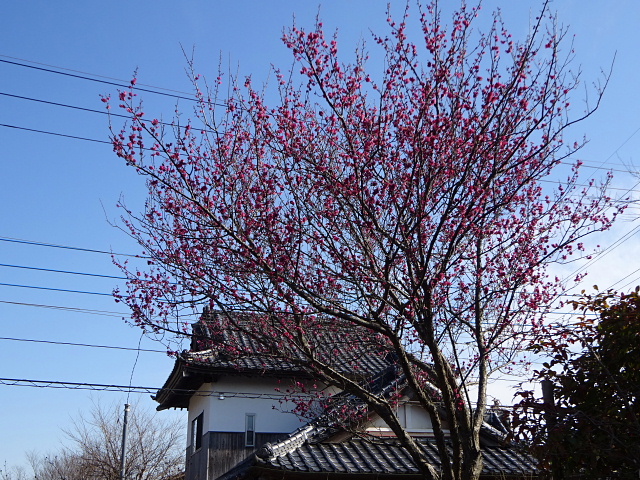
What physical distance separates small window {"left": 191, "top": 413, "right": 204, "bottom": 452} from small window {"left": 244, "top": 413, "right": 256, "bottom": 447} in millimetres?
1351

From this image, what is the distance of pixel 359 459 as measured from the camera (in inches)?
485

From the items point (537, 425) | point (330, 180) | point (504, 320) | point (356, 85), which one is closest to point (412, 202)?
point (330, 180)

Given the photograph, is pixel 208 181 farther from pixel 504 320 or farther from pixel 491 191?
pixel 504 320

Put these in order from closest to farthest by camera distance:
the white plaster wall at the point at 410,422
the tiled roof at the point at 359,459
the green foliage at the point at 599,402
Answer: the green foliage at the point at 599,402, the tiled roof at the point at 359,459, the white plaster wall at the point at 410,422

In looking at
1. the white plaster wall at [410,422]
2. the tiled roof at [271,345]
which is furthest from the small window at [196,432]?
the white plaster wall at [410,422]

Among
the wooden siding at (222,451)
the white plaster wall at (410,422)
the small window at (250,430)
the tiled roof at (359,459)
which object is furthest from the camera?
the small window at (250,430)

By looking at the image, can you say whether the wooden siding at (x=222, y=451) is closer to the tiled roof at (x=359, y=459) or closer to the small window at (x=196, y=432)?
the small window at (x=196, y=432)

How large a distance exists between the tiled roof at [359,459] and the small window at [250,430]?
11.8 feet

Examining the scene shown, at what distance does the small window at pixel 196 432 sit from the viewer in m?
16.7

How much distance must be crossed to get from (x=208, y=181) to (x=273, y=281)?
1.35m

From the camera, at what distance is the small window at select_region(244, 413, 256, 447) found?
620 inches

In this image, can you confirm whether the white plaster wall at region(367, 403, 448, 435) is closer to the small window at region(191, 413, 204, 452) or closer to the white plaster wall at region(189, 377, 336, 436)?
the white plaster wall at region(189, 377, 336, 436)

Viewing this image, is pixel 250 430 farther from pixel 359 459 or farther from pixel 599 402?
pixel 599 402

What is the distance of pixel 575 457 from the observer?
4816 millimetres
